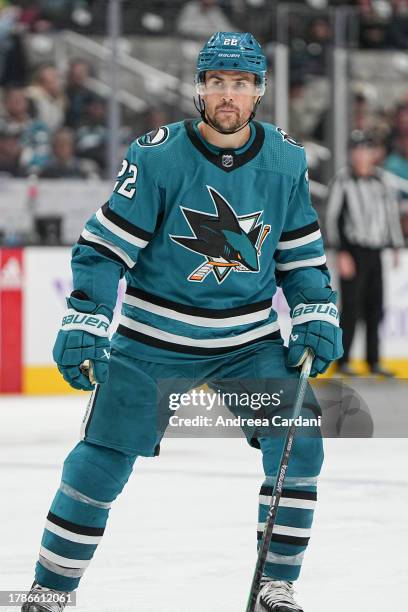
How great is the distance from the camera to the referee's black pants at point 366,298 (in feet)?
26.4

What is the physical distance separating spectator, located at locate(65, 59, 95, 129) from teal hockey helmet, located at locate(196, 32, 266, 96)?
617 cm

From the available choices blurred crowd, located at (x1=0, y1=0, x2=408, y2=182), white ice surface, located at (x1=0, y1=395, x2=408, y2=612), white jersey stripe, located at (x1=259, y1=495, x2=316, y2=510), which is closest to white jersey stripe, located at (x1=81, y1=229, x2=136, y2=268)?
white jersey stripe, located at (x1=259, y1=495, x2=316, y2=510)

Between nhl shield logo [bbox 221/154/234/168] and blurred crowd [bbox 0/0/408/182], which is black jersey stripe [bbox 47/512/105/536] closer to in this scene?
nhl shield logo [bbox 221/154/234/168]

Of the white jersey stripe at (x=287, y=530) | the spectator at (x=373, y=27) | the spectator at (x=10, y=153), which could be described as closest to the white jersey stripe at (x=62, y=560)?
the white jersey stripe at (x=287, y=530)

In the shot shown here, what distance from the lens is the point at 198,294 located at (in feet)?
8.96

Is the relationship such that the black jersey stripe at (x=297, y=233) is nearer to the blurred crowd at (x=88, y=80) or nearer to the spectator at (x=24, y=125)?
the blurred crowd at (x=88, y=80)

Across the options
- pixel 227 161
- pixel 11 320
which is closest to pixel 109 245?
pixel 227 161

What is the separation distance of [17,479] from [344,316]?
370 centimetres

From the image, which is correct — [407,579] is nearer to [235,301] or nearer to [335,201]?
[235,301]

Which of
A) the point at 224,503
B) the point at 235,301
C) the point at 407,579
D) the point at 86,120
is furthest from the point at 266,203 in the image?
the point at 86,120

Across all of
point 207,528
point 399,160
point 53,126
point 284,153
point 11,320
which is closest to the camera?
point 284,153

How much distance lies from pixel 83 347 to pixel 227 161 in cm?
47

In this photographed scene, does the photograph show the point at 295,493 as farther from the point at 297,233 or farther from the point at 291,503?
the point at 297,233

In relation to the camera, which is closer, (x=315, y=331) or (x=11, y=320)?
(x=315, y=331)
